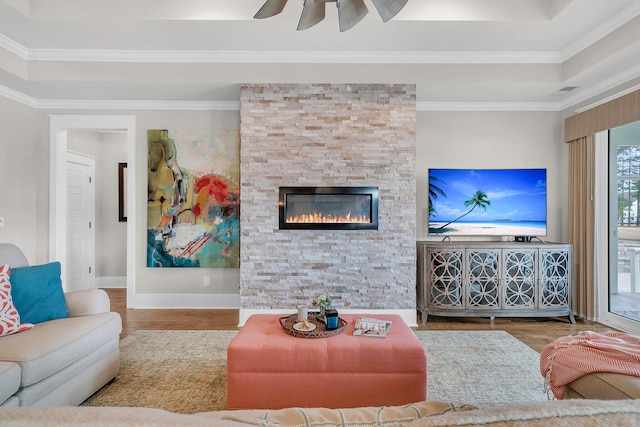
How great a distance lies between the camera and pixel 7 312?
2072mm

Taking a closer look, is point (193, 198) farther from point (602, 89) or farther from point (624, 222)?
point (624, 222)

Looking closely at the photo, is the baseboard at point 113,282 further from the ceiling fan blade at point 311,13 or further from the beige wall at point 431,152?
the ceiling fan blade at point 311,13

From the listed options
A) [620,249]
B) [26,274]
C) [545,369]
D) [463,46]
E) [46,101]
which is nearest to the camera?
[545,369]

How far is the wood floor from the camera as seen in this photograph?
11.4 feet

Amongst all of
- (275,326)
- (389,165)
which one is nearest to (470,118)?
(389,165)

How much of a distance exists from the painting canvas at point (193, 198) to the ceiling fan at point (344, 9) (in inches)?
99.0

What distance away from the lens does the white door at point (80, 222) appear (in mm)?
4995

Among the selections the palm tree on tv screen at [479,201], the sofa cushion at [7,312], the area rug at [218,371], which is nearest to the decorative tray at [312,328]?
the area rug at [218,371]

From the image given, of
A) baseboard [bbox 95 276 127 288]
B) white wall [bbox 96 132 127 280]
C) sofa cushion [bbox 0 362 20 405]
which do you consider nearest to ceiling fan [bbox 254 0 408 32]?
sofa cushion [bbox 0 362 20 405]

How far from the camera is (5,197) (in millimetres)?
3842

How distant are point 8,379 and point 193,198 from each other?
2.88 meters

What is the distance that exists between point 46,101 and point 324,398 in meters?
4.76

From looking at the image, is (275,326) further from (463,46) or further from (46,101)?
(46,101)

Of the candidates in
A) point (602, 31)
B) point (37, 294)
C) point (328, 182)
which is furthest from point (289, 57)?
point (37, 294)
